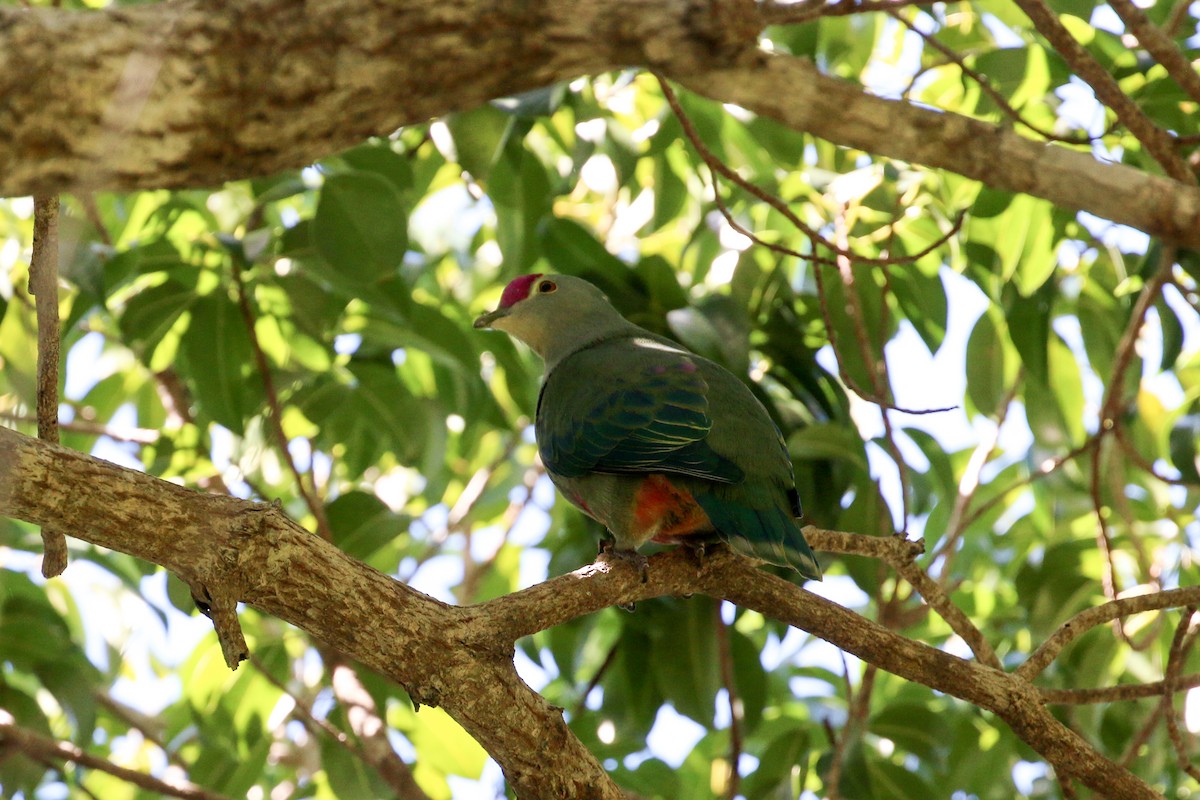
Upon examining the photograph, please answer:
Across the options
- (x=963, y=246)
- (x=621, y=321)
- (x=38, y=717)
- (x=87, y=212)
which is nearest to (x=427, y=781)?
(x=38, y=717)

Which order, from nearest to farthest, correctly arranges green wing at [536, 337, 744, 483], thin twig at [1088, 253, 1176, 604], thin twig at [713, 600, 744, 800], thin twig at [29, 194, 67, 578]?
thin twig at [29, 194, 67, 578] → green wing at [536, 337, 744, 483] → thin twig at [1088, 253, 1176, 604] → thin twig at [713, 600, 744, 800]

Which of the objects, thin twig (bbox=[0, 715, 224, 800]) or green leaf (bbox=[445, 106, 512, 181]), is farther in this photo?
green leaf (bbox=[445, 106, 512, 181])

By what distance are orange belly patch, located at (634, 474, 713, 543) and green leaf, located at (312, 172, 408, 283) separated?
0.98m

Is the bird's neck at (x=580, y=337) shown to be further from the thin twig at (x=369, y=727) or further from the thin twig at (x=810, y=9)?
the thin twig at (x=810, y=9)

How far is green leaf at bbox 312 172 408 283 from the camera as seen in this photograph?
3.27 m

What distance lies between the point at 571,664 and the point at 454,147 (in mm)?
1789

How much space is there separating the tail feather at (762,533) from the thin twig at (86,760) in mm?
1792

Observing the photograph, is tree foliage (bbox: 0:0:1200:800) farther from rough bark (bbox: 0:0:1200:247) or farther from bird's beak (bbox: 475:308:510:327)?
rough bark (bbox: 0:0:1200:247)

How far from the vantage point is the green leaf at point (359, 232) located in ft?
10.7

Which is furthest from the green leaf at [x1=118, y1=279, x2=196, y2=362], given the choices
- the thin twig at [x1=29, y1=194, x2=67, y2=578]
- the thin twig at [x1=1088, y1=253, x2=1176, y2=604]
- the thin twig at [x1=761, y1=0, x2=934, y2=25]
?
the thin twig at [x1=1088, y1=253, x2=1176, y2=604]

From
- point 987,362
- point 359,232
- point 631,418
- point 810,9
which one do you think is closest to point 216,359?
point 359,232

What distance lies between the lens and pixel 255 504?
7.07 ft

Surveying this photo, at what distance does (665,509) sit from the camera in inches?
119

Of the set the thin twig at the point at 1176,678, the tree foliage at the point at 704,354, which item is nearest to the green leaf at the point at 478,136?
the tree foliage at the point at 704,354
